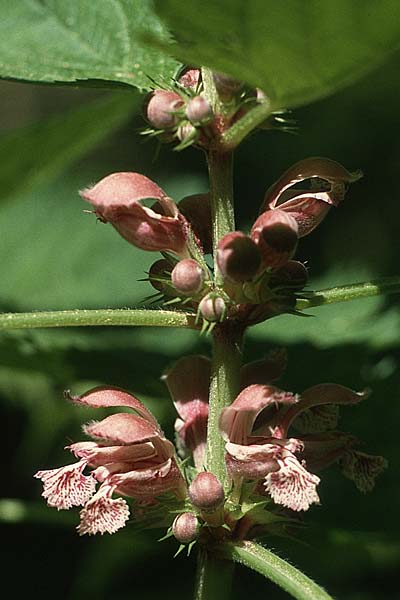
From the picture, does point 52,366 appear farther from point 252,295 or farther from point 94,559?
point 252,295

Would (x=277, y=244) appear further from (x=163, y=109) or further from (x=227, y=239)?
(x=163, y=109)

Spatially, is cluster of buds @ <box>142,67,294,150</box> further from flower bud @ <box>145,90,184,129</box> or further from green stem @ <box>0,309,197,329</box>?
green stem @ <box>0,309,197,329</box>

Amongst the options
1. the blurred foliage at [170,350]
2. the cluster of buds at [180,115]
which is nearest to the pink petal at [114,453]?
the blurred foliage at [170,350]

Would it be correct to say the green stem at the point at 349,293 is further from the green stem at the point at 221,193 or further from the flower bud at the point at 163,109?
the flower bud at the point at 163,109

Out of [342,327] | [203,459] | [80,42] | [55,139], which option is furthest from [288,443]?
[55,139]

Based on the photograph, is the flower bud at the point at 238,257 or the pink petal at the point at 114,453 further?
the pink petal at the point at 114,453

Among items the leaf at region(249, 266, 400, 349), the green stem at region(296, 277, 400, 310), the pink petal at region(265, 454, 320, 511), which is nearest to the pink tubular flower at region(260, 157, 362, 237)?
the green stem at region(296, 277, 400, 310)
